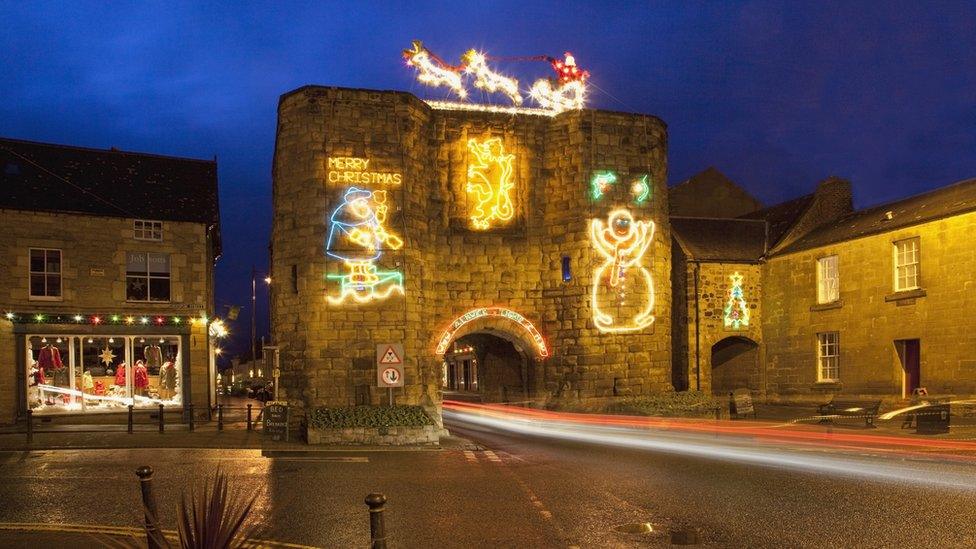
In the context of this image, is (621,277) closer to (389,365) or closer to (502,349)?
(502,349)

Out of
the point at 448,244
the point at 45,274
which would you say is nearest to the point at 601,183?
the point at 448,244

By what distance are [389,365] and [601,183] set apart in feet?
29.5

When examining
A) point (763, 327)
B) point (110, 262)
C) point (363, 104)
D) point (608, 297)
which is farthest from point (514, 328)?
point (110, 262)

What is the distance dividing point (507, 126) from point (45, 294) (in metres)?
14.2

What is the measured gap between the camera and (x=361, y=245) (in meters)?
21.4

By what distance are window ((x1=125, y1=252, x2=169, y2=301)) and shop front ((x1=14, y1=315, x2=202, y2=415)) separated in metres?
0.92

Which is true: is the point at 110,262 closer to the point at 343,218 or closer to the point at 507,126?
the point at 343,218

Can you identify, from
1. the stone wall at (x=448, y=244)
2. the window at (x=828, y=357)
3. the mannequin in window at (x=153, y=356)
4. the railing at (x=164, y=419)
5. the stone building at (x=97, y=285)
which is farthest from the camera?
the window at (x=828, y=357)

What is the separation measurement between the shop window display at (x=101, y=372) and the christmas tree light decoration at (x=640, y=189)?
14.7 meters

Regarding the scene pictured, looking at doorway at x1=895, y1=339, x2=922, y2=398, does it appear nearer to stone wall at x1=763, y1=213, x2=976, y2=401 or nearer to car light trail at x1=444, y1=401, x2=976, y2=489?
stone wall at x1=763, y1=213, x2=976, y2=401

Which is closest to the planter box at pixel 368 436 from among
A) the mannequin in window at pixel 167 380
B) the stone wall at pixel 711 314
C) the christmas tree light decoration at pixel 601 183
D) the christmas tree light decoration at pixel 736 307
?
the mannequin in window at pixel 167 380

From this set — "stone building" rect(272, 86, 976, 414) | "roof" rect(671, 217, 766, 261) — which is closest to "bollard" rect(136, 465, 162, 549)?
"stone building" rect(272, 86, 976, 414)

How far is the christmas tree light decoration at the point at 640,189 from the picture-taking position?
2438 centimetres

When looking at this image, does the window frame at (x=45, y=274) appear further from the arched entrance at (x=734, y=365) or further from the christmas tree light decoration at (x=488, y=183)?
the arched entrance at (x=734, y=365)
